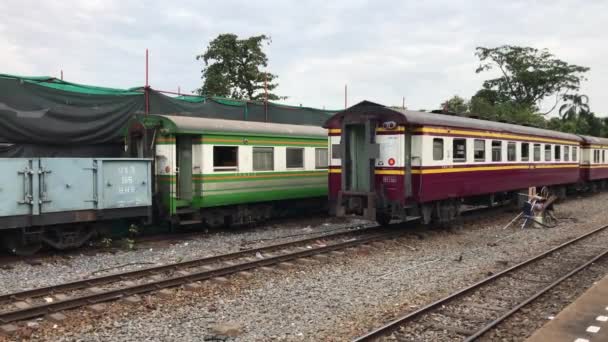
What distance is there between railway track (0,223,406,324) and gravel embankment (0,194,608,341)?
34 centimetres

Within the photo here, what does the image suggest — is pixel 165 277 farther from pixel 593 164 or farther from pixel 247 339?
pixel 593 164

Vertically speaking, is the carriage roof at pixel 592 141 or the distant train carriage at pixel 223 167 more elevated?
the carriage roof at pixel 592 141

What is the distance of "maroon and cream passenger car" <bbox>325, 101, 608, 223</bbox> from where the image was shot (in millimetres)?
11852

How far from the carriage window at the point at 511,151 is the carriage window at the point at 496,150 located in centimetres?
65

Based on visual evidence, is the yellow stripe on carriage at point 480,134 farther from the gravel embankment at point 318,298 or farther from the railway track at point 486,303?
the railway track at point 486,303

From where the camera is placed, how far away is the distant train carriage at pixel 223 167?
1218 centimetres

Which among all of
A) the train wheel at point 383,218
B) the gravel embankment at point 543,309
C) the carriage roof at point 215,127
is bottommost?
the gravel embankment at point 543,309

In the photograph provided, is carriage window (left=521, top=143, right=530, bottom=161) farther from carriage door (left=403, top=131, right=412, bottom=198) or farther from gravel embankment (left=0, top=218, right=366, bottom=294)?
gravel embankment (left=0, top=218, right=366, bottom=294)

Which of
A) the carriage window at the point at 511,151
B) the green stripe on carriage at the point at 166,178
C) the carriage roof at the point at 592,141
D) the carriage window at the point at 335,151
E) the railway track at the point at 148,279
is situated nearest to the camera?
the railway track at the point at 148,279

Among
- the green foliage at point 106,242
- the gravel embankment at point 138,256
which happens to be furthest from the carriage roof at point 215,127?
the green foliage at point 106,242

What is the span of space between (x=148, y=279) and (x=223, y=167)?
496 centimetres

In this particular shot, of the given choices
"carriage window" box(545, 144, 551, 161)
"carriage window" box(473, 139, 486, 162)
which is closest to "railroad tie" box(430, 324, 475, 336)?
"carriage window" box(473, 139, 486, 162)

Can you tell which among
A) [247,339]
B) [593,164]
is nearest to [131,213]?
[247,339]

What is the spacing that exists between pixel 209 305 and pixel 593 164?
24.7m
